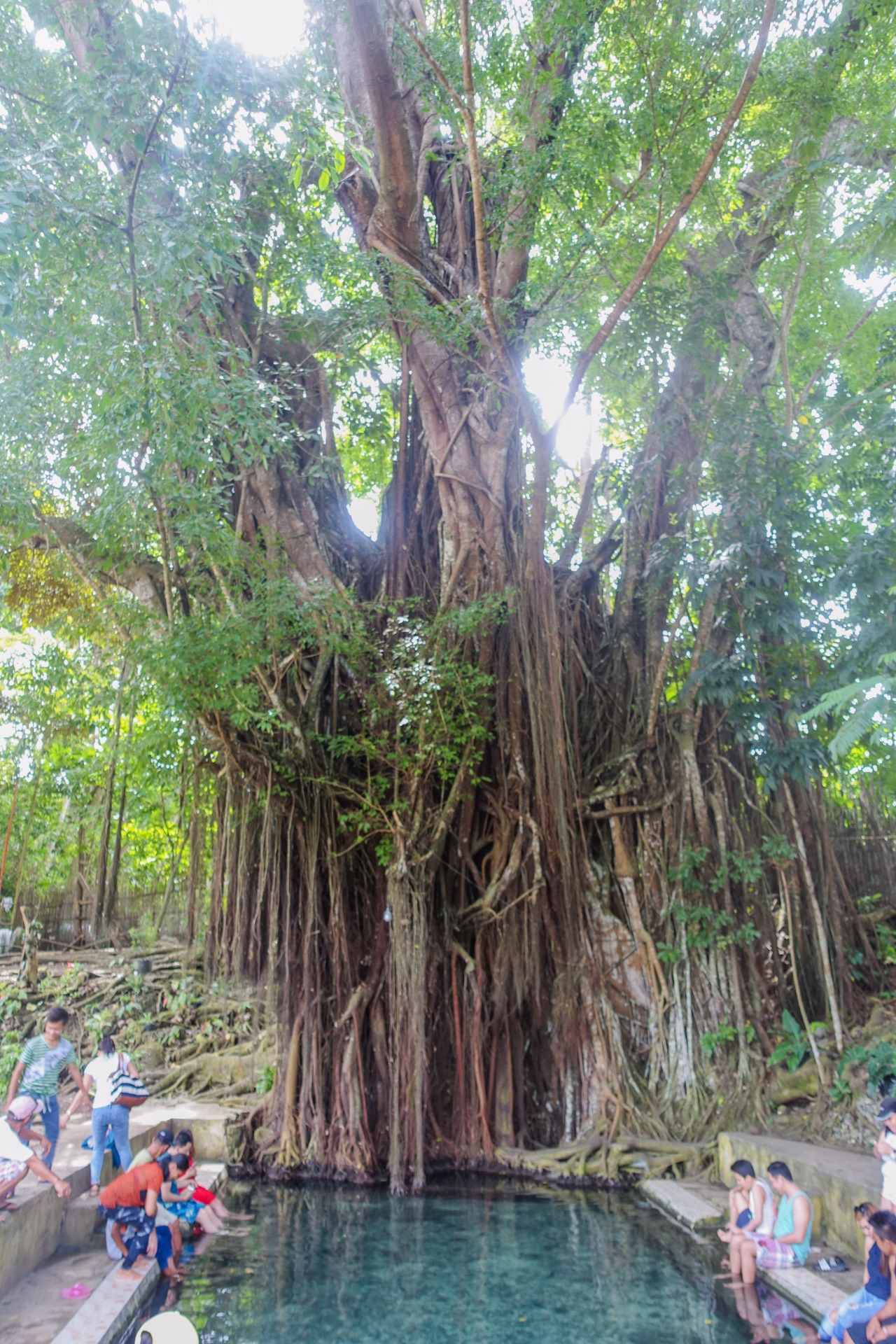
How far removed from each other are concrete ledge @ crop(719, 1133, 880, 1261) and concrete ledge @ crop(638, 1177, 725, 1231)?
0.30 metres

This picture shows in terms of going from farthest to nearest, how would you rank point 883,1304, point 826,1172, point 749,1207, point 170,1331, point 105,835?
1. point 105,835
2. point 826,1172
3. point 749,1207
4. point 170,1331
5. point 883,1304

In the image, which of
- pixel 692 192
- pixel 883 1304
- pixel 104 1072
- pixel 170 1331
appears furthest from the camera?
pixel 104 1072

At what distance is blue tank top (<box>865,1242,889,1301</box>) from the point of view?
279cm

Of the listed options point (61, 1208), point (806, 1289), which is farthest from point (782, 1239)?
point (61, 1208)

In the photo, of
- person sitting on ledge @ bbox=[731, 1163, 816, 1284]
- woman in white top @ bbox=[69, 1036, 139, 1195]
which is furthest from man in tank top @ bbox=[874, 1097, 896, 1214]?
woman in white top @ bbox=[69, 1036, 139, 1195]

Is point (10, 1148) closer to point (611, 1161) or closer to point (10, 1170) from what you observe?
point (10, 1170)

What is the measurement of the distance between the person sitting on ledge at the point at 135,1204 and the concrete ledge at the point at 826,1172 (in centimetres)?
286

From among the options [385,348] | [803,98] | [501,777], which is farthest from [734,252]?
[501,777]

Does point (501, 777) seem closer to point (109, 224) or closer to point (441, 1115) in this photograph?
point (441, 1115)

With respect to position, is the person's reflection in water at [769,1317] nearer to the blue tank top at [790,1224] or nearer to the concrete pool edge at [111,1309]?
the blue tank top at [790,1224]

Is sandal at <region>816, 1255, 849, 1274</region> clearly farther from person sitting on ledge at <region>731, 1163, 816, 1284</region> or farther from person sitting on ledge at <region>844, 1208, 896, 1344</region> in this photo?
person sitting on ledge at <region>844, 1208, 896, 1344</region>

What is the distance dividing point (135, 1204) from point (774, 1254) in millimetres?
2597

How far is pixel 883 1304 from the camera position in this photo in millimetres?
2746

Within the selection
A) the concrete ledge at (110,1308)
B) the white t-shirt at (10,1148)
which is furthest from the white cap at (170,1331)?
the white t-shirt at (10,1148)
